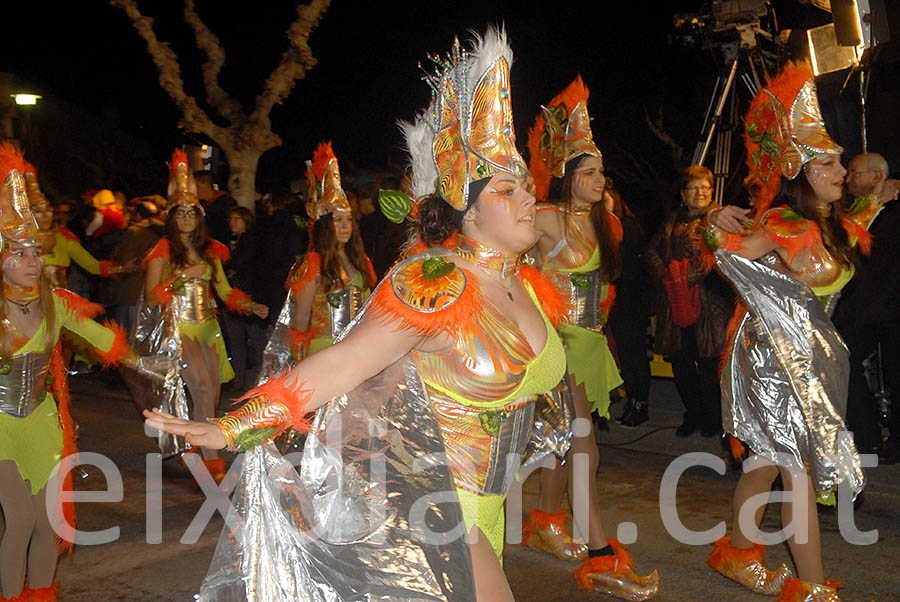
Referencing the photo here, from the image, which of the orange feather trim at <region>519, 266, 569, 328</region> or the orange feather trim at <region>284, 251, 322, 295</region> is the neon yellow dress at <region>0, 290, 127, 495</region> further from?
the orange feather trim at <region>519, 266, 569, 328</region>

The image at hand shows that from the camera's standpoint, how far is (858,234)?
444 cm

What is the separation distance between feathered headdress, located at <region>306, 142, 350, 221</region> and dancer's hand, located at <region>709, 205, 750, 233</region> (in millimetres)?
2925

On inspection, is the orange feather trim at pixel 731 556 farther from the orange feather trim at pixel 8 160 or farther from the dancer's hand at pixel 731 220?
the orange feather trim at pixel 8 160

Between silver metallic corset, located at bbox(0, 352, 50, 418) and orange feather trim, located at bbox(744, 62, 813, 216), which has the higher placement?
orange feather trim, located at bbox(744, 62, 813, 216)

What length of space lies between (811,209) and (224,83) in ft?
61.0

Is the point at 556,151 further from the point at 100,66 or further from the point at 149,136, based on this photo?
the point at 149,136

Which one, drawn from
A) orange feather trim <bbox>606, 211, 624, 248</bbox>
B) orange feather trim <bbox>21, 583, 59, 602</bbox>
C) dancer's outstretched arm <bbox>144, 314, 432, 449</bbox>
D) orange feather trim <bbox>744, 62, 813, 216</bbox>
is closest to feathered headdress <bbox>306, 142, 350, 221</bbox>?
orange feather trim <bbox>606, 211, 624, 248</bbox>

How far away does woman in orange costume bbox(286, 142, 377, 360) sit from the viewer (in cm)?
627

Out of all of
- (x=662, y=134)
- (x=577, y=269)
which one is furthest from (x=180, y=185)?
(x=662, y=134)

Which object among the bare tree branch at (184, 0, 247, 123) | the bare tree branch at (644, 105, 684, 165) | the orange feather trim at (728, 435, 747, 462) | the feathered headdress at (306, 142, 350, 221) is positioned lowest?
the orange feather trim at (728, 435, 747, 462)

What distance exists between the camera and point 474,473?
2.78 meters

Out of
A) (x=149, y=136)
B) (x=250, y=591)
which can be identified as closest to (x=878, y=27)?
(x=250, y=591)

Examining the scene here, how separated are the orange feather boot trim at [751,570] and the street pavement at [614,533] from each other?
0.17 feet

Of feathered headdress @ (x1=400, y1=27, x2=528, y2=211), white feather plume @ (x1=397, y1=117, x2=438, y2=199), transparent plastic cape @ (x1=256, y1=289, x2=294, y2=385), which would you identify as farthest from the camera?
transparent plastic cape @ (x1=256, y1=289, x2=294, y2=385)
